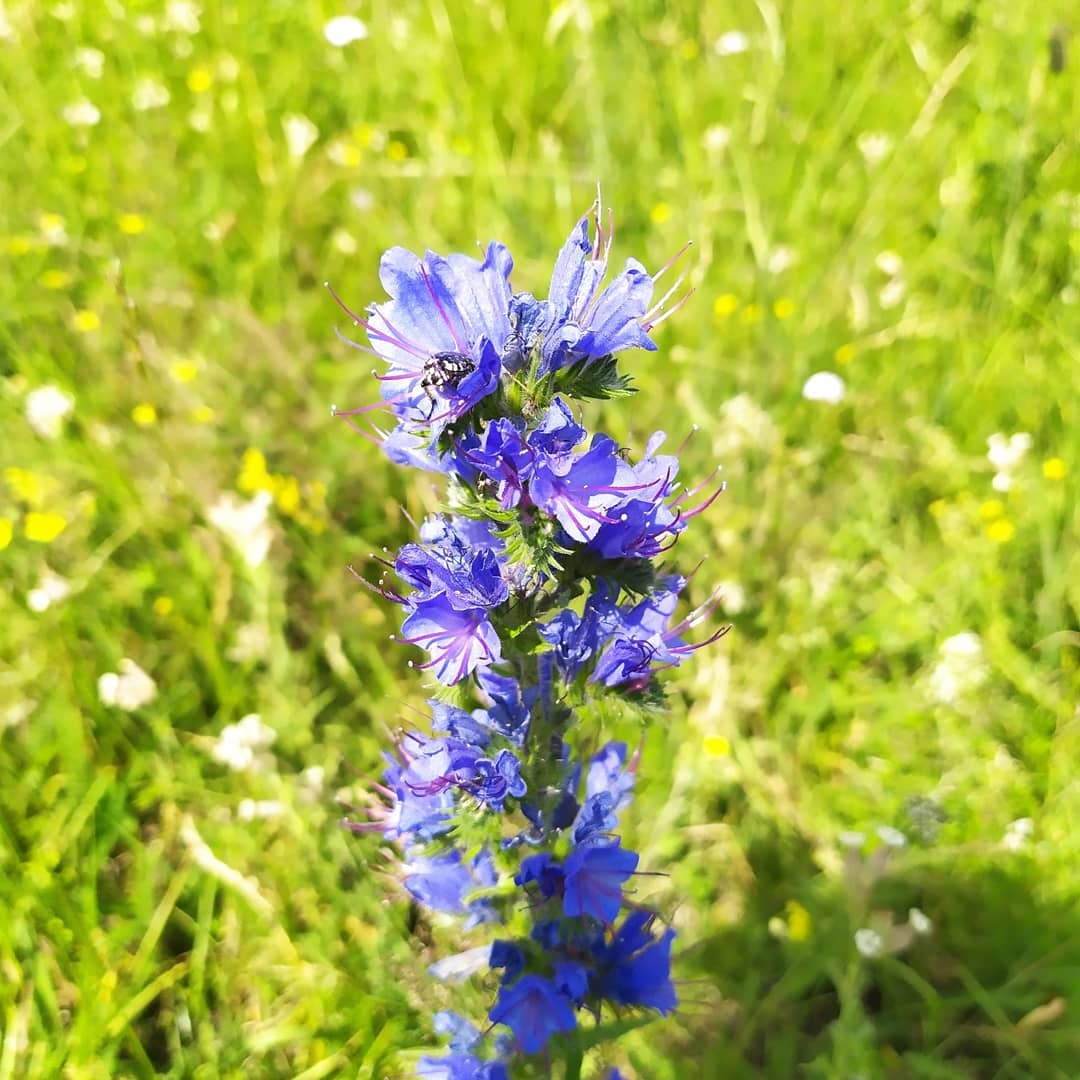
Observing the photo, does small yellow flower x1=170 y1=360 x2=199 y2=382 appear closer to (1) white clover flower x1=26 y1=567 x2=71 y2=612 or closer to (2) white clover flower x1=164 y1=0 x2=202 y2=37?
(1) white clover flower x1=26 y1=567 x2=71 y2=612

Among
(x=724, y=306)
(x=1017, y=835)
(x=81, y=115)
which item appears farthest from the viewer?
(x=81, y=115)

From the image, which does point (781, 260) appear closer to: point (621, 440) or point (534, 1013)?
point (621, 440)

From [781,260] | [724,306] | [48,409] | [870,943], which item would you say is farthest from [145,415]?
[870,943]

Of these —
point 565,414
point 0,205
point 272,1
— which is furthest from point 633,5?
point 565,414

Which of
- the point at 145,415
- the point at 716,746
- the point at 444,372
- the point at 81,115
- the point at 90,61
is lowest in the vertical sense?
the point at 444,372

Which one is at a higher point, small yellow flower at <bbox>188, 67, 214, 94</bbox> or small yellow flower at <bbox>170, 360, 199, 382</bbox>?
small yellow flower at <bbox>188, 67, 214, 94</bbox>

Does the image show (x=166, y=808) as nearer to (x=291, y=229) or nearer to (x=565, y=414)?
(x=565, y=414)

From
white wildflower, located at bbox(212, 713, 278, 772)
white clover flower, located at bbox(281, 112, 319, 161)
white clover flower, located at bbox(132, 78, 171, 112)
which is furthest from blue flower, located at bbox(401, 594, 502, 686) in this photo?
white clover flower, located at bbox(132, 78, 171, 112)
